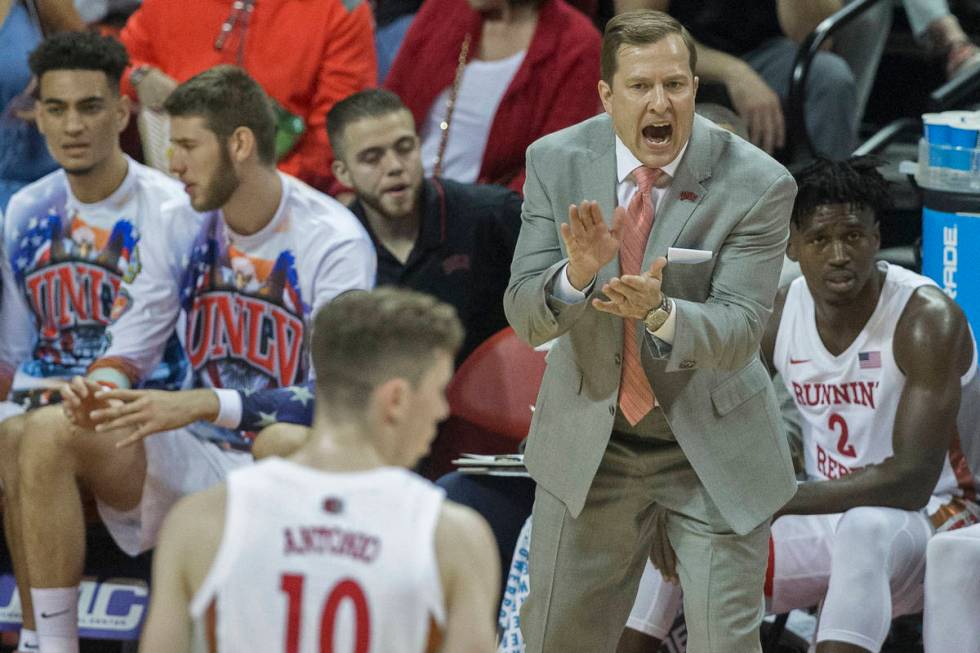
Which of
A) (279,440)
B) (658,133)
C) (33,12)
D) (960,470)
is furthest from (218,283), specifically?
(960,470)

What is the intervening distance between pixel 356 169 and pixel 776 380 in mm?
1534

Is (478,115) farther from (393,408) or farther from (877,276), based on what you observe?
(393,408)

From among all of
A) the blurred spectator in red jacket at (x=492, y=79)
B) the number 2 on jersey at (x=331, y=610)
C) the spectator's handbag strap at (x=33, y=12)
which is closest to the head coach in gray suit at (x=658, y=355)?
the number 2 on jersey at (x=331, y=610)

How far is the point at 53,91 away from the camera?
17.9 feet

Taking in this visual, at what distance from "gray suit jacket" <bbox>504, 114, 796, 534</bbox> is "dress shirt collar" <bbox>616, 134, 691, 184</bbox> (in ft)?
0.05

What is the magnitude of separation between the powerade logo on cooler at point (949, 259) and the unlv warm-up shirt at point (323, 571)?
3.03 meters

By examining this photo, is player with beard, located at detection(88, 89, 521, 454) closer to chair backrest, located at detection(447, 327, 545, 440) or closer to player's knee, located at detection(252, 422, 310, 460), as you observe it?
chair backrest, located at detection(447, 327, 545, 440)

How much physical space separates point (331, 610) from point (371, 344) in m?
0.41

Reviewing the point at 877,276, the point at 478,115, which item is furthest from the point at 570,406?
the point at 478,115

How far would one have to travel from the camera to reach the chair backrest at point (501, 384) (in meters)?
4.94

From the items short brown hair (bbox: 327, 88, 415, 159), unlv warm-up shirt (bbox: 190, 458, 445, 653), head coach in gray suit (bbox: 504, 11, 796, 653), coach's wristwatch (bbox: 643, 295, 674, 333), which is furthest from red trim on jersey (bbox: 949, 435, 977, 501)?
unlv warm-up shirt (bbox: 190, 458, 445, 653)

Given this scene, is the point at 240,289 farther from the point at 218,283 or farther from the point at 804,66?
the point at 804,66

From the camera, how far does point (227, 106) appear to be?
5160mm

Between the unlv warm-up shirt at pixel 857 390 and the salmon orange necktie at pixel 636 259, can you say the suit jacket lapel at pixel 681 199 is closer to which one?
the salmon orange necktie at pixel 636 259
